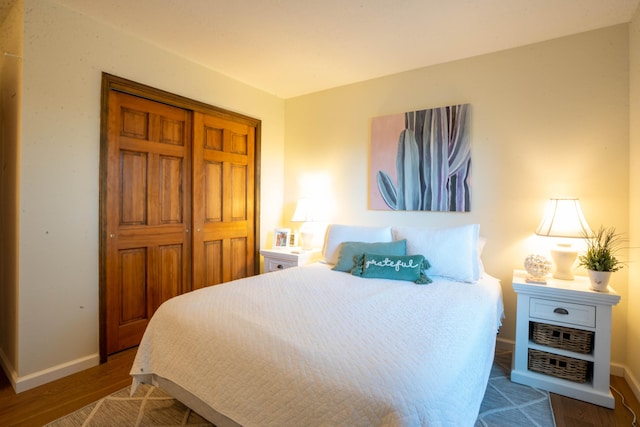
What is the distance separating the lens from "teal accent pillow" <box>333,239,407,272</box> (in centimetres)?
250

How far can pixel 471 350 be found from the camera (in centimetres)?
132

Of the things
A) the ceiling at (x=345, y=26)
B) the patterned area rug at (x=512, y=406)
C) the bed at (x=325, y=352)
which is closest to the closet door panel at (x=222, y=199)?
the ceiling at (x=345, y=26)

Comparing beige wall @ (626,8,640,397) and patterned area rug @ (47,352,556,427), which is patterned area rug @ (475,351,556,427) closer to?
patterned area rug @ (47,352,556,427)

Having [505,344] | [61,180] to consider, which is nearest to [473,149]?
[505,344]

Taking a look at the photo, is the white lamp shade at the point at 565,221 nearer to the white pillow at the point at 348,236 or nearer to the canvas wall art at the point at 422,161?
the canvas wall art at the point at 422,161

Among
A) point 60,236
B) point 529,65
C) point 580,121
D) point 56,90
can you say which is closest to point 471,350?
point 580,121

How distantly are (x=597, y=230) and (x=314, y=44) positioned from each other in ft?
8.33

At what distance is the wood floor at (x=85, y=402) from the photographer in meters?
1.75

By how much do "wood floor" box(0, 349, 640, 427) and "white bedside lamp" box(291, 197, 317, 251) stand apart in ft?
6.28

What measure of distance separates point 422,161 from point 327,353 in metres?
2.21

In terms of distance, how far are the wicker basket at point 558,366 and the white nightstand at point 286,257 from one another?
199cm

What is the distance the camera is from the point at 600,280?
1959mm

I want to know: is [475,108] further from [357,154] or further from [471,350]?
[471,350]

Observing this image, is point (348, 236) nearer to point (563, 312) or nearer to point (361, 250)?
point (361, 250)
